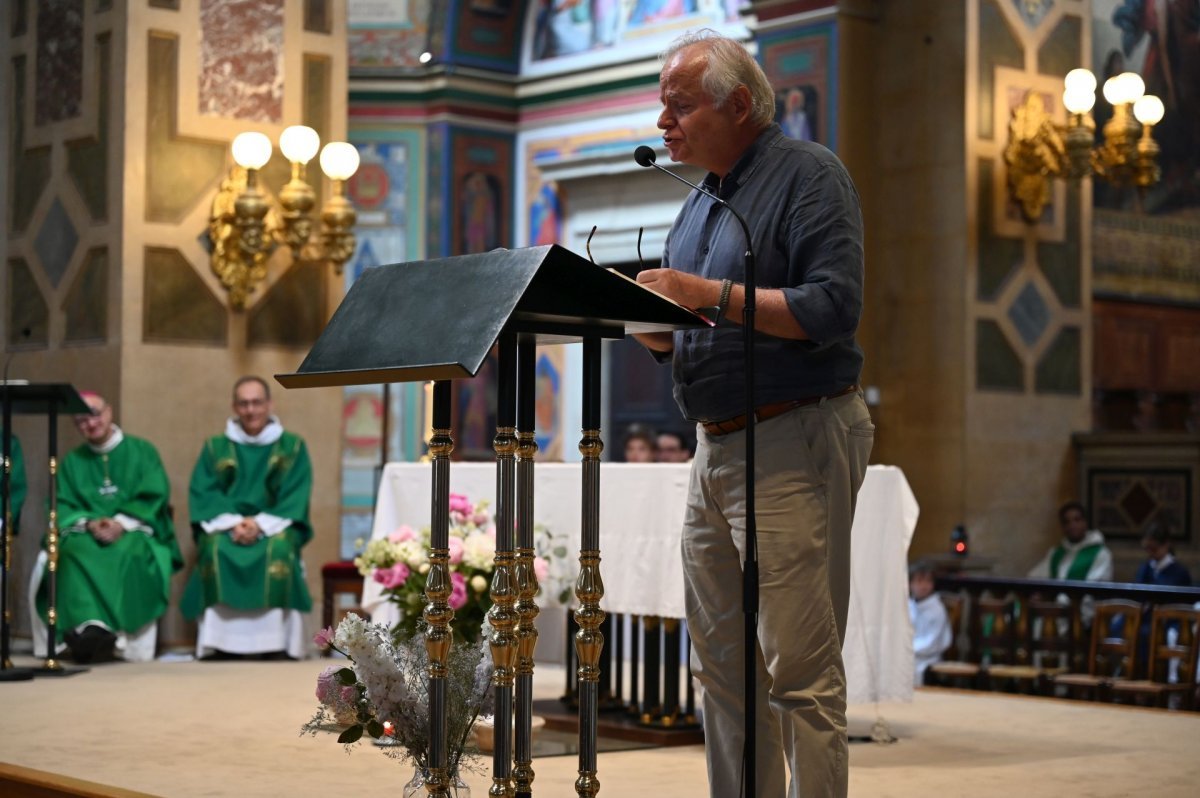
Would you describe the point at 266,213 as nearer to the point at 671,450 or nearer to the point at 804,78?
the point at 671,450

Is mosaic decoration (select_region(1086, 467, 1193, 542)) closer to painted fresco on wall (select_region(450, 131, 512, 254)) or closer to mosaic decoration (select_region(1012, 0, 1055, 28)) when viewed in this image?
mosaic decoration (select_region(1012, 0, 1055, 28))

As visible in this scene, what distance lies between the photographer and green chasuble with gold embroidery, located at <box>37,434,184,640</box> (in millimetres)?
9398

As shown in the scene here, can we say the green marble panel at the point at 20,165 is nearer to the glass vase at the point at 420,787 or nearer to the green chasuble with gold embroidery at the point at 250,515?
the green chasuble with gold embroidery at the point at 250,515

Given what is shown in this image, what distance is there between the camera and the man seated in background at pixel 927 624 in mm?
9492

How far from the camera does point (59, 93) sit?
10695 mm

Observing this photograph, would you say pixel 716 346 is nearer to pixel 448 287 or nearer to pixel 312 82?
pixel 448 287

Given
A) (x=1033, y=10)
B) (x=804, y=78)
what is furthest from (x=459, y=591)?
(x=1033, y=10)

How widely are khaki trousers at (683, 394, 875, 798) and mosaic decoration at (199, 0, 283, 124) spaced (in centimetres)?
725

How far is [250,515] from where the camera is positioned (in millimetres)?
9945

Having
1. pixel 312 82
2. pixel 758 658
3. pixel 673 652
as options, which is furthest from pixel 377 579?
pixel 312 82

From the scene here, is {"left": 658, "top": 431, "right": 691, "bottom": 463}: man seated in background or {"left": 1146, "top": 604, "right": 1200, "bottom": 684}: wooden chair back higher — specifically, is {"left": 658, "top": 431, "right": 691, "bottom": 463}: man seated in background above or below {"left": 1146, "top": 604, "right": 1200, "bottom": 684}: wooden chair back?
above

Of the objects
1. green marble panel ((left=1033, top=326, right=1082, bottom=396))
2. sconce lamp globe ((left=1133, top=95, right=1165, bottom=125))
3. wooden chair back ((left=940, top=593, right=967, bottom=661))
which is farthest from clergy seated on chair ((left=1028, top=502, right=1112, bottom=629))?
sconce lamp globe ((left=1133, top=95, right=1165, bottom=125))

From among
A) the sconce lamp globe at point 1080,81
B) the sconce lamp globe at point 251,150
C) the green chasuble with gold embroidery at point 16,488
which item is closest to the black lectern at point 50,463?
the green chasuble with gold embroidery at point 16,488

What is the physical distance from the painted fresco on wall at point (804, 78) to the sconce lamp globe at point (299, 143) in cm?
318
